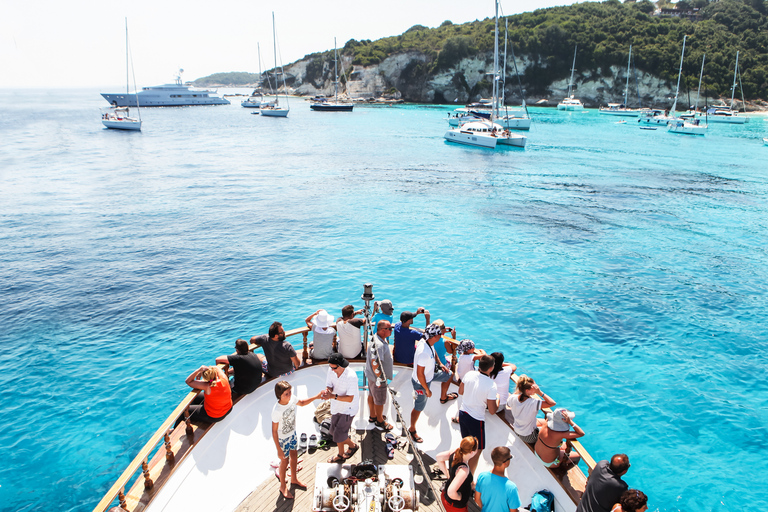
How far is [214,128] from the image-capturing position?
8469 centimetres

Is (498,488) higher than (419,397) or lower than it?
higher

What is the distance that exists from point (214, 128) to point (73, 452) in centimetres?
8388

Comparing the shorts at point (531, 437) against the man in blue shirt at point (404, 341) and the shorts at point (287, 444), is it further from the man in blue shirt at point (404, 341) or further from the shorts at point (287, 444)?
the shorts at point (287, 444)

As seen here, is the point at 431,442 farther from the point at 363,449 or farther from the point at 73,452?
the point at 73,452

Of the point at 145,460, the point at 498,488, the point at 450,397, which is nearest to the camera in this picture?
the point at 498,488

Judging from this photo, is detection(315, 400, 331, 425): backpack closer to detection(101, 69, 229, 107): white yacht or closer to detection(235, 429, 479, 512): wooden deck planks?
detection(235, 429, 479, 512): wooden deck planks

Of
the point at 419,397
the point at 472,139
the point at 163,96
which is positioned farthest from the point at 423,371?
the point at 163,96

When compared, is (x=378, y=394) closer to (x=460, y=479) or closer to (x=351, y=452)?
(x=351, y=452)

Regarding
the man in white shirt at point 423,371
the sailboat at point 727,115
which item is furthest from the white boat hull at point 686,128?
the man in white shirt at point 423,371

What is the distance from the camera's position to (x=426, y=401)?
8875mm

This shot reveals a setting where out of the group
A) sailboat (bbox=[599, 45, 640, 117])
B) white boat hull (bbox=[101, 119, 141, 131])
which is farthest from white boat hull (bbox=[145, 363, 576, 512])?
sailboat (bbox=[599, 45, 640, 117])

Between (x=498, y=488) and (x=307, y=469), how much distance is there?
326 centimetres

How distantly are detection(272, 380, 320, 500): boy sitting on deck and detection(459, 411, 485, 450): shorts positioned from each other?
2777 mm

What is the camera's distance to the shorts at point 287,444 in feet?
22.0
